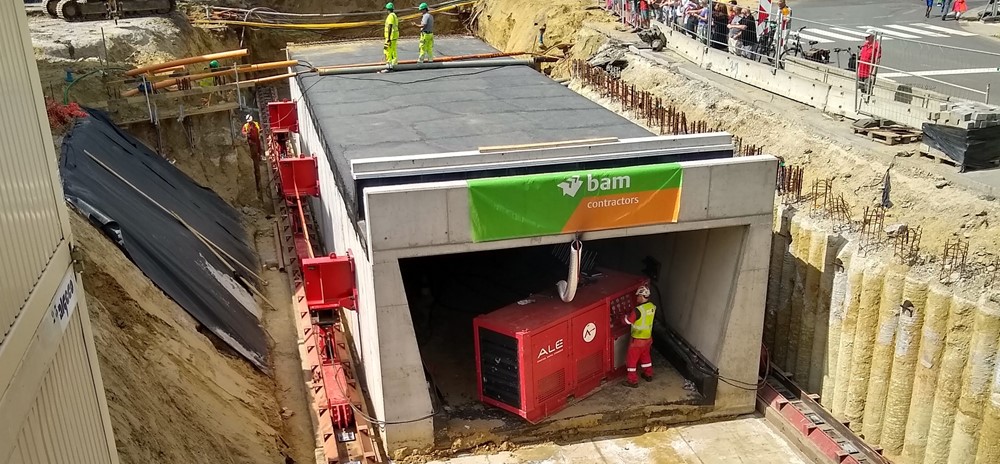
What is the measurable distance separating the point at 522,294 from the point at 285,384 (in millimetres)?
4928

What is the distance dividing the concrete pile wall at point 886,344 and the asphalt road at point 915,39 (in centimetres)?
463

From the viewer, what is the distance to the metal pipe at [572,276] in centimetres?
1251

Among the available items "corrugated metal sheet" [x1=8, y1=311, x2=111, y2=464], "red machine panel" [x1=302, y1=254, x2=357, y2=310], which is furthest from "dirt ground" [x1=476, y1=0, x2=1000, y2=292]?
"corrugated metal sheet" [x1=8, y1=311, x2=111, y2=464]

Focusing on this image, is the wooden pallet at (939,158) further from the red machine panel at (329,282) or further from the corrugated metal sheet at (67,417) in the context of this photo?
the corrugated metal sheet at (67,417)

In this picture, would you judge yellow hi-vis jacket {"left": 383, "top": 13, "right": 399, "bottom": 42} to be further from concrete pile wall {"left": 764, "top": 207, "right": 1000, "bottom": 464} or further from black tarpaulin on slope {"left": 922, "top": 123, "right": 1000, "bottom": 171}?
black tarpaulin on slope {"left": 922, "top": 123, "right": 1000, "bottom": 171}

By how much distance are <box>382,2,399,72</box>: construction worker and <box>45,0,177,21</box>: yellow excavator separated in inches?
541

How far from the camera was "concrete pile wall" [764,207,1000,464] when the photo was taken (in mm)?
11648

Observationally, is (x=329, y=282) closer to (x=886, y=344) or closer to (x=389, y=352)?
(x=389, y=352)

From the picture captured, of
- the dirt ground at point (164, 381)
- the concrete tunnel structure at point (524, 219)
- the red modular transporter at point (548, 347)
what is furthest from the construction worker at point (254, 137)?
the red modular transporter at point (548, 347)

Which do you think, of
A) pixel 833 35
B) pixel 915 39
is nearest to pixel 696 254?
pixel 915 39

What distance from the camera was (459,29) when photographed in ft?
141

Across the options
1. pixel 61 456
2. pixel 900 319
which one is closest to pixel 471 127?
pixel 900 319

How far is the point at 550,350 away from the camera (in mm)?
12617

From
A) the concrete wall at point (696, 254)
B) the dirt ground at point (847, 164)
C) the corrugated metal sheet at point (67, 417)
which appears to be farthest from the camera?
the dirt ground at point (847, 164)
